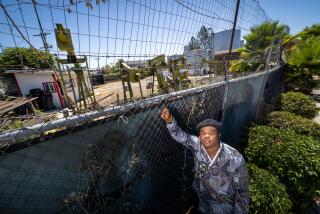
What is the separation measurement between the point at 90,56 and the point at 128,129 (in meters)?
0.79

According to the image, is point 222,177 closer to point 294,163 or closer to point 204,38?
point 294,163

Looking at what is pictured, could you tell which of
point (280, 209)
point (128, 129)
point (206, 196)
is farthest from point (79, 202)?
point (280, 209)

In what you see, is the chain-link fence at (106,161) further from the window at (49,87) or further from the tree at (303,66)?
the window at (49,87)

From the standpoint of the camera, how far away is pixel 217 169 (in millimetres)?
2107

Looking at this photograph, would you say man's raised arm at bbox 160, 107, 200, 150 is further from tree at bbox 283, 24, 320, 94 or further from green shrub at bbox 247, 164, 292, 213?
tree at bbox 283, 24, 320, 94

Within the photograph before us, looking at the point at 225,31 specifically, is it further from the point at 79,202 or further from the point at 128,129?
the point at 79,202

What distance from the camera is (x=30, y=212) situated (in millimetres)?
1619

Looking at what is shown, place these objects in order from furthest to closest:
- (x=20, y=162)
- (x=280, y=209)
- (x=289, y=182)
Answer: (x=289, y=182) < (x=280, y=209) < (x=20, y=162)

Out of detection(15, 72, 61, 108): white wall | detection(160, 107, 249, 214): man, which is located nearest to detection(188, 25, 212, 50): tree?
detection(160, 107, 249, 214): man

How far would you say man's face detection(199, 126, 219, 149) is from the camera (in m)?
2.11

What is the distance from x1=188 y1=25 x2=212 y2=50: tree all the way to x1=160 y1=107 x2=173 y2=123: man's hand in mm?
1449

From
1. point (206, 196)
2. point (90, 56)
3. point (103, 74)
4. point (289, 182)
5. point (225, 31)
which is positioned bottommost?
point (289, 182)

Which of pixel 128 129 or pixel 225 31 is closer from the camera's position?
pixel 128 129

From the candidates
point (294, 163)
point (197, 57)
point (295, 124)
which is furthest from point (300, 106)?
→ point (197, 57)
